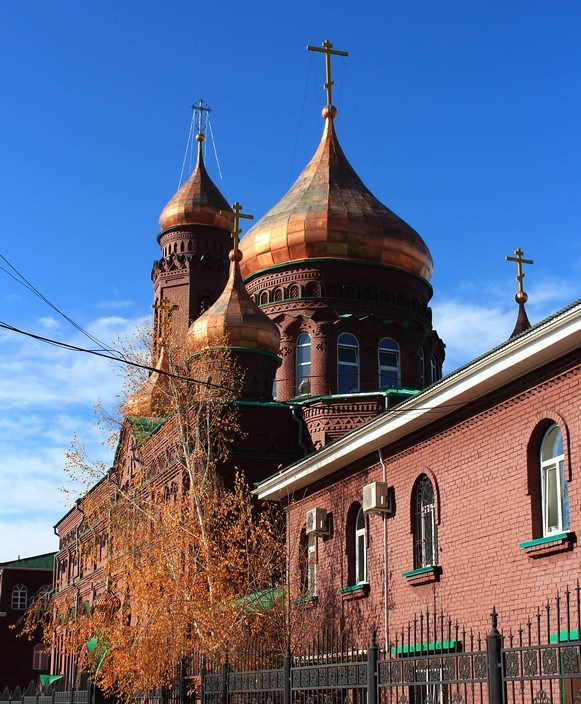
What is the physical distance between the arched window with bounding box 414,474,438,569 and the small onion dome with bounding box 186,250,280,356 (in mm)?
13261

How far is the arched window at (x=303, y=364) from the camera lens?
3058 cm

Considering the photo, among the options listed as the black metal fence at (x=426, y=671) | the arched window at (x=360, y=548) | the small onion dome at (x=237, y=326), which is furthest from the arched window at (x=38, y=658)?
the black metal fence at (x=426, y=671)

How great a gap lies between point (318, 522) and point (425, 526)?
307cm

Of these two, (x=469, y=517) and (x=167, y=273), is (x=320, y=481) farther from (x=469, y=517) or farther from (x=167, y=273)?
(x=167, y=273)

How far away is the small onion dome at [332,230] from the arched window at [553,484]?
20.2 metres

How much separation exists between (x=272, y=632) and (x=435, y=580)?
351 cm

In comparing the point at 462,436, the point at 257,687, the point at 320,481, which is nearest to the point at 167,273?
the point at 320,481

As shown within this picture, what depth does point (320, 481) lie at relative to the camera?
706 inches

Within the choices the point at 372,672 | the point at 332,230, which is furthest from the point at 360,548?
the point at 332,230

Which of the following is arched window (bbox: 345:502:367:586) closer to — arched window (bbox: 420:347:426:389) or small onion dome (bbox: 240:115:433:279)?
arched window (bbox: 420:347:426:389)

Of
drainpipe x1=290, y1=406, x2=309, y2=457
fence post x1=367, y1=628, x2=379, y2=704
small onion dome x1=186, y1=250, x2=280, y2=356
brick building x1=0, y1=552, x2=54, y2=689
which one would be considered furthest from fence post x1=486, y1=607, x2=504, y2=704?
brick building x1=0, y1=552, x2=54, y2=689

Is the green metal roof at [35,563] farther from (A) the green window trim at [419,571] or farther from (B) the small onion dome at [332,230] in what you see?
(A) the green window trim at [419,571]

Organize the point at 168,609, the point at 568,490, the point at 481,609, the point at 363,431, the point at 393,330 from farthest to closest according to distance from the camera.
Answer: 1. the point at 393,330
2. the point at 168,609
3. the point at 363,431
4. the point at 481,609
5. the point at 568,490

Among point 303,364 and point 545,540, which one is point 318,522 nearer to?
point 545,540
